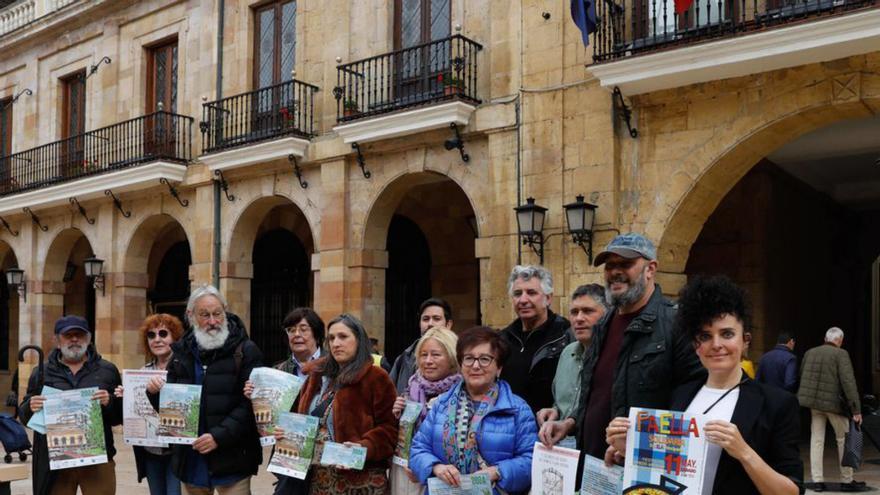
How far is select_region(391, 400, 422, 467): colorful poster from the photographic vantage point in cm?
451

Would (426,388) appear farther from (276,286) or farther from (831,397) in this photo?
(276,286)

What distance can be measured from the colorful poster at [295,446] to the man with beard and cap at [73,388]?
147cm

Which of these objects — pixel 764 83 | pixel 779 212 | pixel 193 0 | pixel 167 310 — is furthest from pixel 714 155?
pixel 167 310

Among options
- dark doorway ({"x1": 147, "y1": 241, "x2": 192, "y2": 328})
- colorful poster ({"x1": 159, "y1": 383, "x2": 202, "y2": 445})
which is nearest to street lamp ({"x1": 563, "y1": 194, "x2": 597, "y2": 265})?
colorful poster ({"x1": 159, "y1": 383, "x2": 202, "y2": 445})

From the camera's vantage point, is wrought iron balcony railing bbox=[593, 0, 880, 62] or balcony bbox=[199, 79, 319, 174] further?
balcony bbox=[199, 79, 319, 174]

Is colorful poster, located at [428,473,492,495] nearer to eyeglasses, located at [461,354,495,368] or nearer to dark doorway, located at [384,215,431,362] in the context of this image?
eyeglasses, located at [461,354,495,368]

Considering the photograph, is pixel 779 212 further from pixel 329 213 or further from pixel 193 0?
pixel 193 0

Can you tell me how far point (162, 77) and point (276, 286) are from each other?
167 inches

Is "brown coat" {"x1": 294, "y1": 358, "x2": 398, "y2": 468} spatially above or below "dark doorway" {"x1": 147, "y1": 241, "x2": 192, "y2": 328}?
below

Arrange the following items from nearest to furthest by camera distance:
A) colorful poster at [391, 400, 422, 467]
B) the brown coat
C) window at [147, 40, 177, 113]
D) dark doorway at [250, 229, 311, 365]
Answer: colorful poster at [391, 400, 422, 467]
the brown coat
window at [147, 40, 177, 113]
dark doorway at [250, 229, 311, 365]

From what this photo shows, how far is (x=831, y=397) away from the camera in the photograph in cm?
945

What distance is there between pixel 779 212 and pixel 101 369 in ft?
34.0

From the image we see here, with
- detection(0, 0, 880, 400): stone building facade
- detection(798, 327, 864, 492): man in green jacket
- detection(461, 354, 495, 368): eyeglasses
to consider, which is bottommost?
detection(798, 327, 864, 492): man in green jacket

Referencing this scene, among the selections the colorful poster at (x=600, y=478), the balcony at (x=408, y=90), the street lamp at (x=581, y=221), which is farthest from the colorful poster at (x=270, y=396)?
the balcony at (x=408, y=90)
